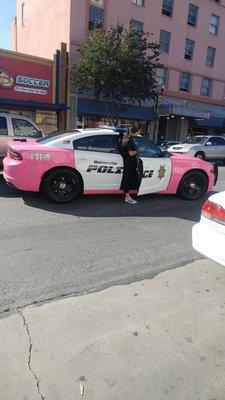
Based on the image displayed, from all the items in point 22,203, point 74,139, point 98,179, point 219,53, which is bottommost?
point 22,203

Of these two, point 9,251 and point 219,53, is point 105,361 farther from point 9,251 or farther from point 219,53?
point 219,53

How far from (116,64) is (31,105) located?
5592 millimetres

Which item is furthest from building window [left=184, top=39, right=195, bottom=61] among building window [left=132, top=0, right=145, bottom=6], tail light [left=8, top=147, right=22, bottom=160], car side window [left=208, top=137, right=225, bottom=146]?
tail light [left=8, top=147, right=22, bottom=160]

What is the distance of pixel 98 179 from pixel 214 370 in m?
5.05

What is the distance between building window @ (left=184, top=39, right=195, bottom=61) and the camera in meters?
31.8

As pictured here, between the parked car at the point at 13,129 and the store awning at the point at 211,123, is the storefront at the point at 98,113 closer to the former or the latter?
the store awning at the point at 211,123

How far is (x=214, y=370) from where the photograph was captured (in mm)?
2752

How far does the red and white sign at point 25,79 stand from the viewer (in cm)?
2166

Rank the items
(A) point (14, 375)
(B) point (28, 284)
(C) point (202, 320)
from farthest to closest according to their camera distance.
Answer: (B) point (28, 284), (C) point (202, 320), (A) point (14, 375)

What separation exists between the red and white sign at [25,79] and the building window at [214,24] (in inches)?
703

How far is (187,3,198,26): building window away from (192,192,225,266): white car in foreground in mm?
31895

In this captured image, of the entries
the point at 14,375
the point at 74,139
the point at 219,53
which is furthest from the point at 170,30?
the point at 14,375

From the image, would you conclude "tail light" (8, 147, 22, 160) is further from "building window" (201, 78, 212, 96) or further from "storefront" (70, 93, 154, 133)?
"building window" (201, 78, 212, 96)

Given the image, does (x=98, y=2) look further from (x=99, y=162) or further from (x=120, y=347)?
(x=120, y=347)
